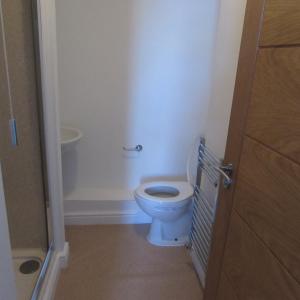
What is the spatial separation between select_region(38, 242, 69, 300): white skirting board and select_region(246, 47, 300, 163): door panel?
145cm

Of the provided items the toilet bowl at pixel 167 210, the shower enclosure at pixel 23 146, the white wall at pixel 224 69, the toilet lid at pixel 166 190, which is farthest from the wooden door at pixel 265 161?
the shower enclosure at pixel 23 146

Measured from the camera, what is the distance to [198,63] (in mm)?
2277

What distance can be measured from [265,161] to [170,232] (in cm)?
150

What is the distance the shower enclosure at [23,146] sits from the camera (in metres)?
1.39

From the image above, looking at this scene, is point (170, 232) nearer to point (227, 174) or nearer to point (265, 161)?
point (227, 174)

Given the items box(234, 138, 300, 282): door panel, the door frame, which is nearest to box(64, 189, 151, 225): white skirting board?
the door frame

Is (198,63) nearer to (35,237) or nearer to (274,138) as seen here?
(274,138)

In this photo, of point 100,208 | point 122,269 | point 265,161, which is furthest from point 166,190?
point 265,161

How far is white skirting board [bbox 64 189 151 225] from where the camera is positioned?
92.1 inches

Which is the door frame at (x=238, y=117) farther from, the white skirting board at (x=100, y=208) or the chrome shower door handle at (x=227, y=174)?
the white skirting board at (x=100, y=208)

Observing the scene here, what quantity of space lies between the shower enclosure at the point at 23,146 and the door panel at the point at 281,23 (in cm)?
117

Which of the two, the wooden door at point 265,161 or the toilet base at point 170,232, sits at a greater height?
the wooden door at point 265,161

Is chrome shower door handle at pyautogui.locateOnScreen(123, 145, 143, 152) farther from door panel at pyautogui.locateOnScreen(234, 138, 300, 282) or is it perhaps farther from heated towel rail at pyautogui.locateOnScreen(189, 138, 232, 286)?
door panel at pyautogui.locateOnScreen(234, 138, 300, 282)

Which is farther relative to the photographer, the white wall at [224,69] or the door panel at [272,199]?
the white wall at [224,69]
